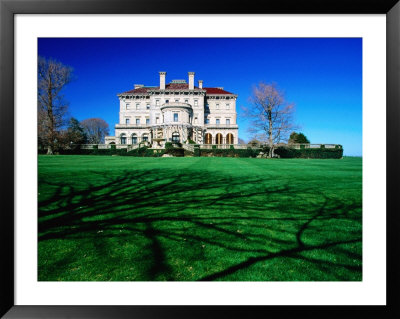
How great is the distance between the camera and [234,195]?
539cm

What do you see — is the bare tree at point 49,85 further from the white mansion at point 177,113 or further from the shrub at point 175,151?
the white mansion at point 177,113

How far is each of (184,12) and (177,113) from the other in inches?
1511

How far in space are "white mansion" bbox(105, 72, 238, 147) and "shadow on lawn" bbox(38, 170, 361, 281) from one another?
111 ft

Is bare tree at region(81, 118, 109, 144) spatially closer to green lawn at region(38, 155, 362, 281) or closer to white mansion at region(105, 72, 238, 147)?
white mansion at region(105, 72, 238, 147)

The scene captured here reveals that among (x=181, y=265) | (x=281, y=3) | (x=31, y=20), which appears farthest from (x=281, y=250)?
(x=31, y=20)

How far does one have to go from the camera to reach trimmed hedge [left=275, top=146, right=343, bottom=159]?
2706 centimetres

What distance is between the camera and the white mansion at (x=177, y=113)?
1550 inches

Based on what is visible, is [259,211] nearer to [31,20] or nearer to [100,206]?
[100,206]

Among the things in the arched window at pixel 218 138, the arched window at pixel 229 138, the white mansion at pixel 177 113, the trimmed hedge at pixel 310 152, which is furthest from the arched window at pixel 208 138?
the trimmed hedge at pixel 310 152

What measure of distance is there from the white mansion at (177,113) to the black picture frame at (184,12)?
3665 cm

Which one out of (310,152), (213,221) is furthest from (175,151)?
(213,221)

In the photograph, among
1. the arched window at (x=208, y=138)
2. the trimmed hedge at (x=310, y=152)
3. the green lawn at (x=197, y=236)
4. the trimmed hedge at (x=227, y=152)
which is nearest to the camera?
the green lawn at (x=197, y=236)

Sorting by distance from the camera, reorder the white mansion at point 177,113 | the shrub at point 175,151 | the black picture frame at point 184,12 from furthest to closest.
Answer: the white mansion at point 177,113 < the shrub at point 175,151 < the black picture frame at point 184,12

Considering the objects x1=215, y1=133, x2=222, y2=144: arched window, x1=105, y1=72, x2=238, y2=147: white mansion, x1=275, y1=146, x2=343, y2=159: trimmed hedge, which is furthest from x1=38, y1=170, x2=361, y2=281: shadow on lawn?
x1=215, y1=133, x2=222, y2=144: arched window
